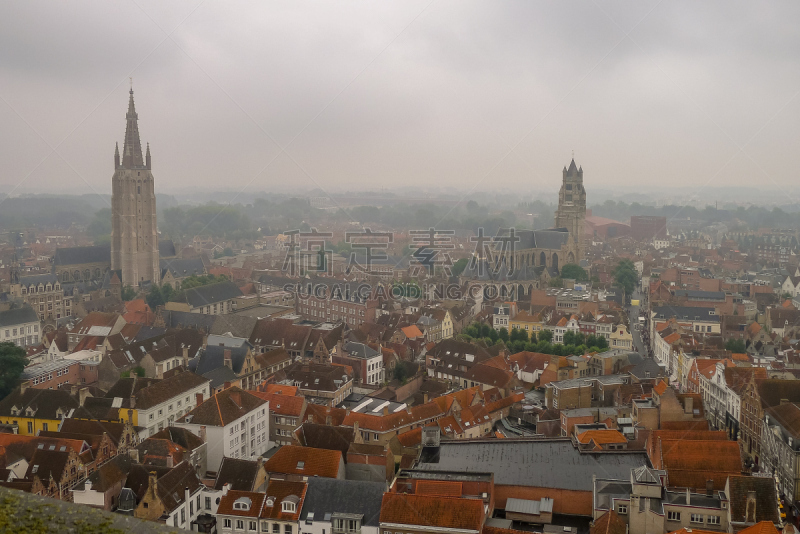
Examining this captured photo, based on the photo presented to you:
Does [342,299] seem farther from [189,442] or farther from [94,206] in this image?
[94,206]

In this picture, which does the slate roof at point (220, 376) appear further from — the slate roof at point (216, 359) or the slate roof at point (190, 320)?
the slate roof at point (190, 320)

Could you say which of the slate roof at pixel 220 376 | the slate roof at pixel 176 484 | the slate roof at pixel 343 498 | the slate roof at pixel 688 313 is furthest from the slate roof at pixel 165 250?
the slate roof at pixel 343 498

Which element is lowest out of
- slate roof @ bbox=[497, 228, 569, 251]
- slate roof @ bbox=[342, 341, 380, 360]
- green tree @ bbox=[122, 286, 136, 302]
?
green tree @ bbox=[122, 286, 136, 302]

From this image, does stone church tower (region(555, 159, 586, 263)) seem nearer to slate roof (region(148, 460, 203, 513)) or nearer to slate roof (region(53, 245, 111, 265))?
slate roof (region(53, 245, 111, 265))

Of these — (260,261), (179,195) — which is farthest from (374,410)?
(179,195)

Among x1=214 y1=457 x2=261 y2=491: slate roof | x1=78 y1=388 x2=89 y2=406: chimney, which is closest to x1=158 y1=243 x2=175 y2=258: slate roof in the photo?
x1=78 y1=388 x2=89 y2=406: chimney
